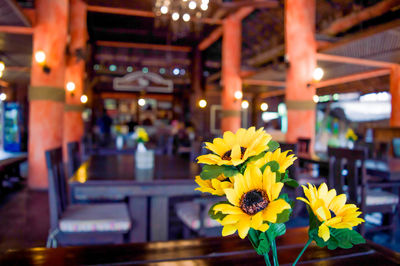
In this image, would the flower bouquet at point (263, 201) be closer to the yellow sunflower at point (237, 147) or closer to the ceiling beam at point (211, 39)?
the yellow sunflower at point (237, 147)

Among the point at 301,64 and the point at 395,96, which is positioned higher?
the point at 301,64

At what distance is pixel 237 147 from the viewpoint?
57 cm

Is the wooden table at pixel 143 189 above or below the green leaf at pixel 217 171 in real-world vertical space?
below

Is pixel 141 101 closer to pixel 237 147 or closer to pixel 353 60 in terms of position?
pixel 353 60

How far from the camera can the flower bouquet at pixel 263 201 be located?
1.71ft

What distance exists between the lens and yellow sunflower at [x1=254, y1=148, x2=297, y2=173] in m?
0.57

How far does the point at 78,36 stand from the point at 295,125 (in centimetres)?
633

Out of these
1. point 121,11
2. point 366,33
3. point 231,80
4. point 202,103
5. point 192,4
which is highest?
point 121,11

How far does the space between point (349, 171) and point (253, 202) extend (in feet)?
8.56

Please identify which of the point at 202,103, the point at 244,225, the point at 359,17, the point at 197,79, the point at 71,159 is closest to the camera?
the point at 244,225

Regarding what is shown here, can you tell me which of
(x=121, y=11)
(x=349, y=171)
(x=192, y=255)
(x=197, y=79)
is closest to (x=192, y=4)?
(x=349, y=171)

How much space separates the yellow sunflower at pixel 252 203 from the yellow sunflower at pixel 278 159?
0.02 m

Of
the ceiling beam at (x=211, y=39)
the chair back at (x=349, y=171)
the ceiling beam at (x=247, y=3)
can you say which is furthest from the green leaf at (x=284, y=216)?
the ceiling beam at (x=211, y=39)

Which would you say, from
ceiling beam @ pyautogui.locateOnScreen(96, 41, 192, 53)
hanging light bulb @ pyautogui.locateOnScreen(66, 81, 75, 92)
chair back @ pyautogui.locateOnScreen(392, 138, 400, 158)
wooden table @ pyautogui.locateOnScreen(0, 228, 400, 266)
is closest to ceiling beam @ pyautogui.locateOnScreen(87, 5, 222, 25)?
hanging light bulb @ pyautogui.locateOnScreen(66, 81, 75, 92)
